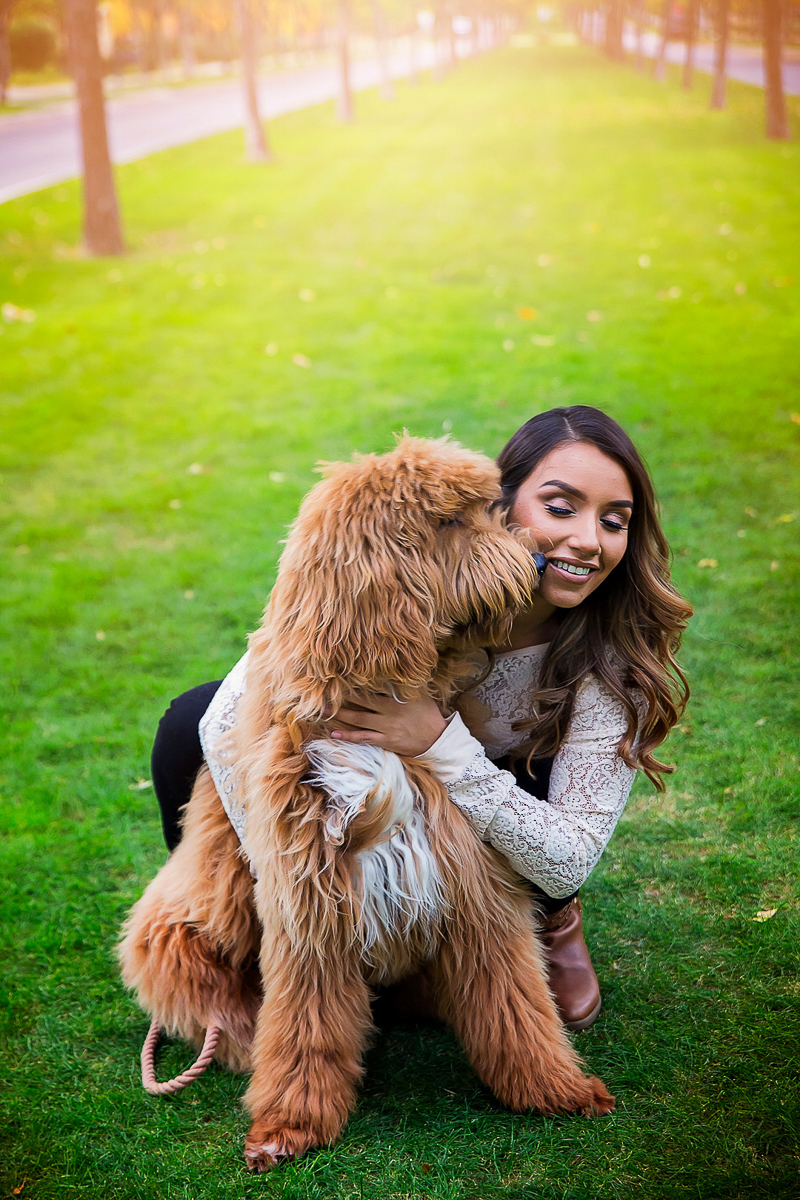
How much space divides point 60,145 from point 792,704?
1499 centimetres

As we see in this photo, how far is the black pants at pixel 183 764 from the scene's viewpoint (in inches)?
92.7

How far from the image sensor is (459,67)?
1496cm

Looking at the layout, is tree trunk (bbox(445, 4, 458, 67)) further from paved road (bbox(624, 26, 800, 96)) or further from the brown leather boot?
the brown leather boot

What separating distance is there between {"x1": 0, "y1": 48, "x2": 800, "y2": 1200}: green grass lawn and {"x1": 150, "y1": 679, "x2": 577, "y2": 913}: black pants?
543mm

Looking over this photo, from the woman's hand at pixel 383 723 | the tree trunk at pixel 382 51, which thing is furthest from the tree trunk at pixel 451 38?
the woman's hand at pixel 383 723

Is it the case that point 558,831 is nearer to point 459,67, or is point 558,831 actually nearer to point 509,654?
point 509,654

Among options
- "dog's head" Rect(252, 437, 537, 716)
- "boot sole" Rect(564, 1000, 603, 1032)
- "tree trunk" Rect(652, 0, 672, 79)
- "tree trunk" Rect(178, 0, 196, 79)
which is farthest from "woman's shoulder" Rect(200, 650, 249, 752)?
"tree trunk" Rect(178, 0, 196, 79)

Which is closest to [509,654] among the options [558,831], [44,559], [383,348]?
[558,831]

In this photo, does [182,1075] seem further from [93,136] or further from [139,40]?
[139,40]

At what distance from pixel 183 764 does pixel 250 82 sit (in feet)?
40.4

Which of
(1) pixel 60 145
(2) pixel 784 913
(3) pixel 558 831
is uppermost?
(1) pixel 60 145

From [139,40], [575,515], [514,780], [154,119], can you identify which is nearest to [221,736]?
[514,780]

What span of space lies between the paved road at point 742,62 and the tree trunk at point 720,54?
59 millimetres

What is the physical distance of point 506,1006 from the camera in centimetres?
206
